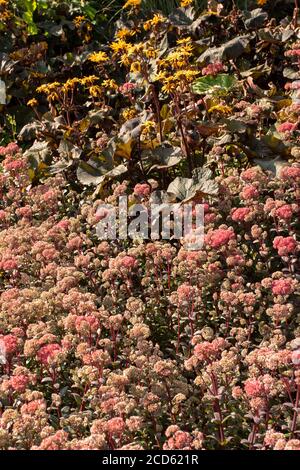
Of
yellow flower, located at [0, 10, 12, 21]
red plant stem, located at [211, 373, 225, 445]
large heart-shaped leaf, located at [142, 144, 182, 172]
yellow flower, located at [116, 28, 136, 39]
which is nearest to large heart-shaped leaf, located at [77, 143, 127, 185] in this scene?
large heart-shaped leaf, located at [142, 144, 182, 172]

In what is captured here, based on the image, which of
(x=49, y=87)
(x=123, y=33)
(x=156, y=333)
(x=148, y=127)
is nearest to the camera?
(x=156, y=333)

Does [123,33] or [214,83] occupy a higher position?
[123,33]

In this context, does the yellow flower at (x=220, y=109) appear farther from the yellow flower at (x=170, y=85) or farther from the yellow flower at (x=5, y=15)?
the yellow flower at (x=5, y=15)

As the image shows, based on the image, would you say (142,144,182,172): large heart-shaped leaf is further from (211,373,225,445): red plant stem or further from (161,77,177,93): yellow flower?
(211,373,225,445): red plant stem

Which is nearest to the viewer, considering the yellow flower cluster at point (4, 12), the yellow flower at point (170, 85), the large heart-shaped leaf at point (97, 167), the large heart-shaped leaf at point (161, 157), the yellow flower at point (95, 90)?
the yellow flower at point (170, 85)

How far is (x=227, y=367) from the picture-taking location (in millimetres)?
2463

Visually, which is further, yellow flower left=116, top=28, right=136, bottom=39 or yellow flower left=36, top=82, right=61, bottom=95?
yellow flower left=116, top=28, right=136, bottom=39

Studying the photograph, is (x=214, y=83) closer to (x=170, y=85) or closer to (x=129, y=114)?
(x=129, y=114)
